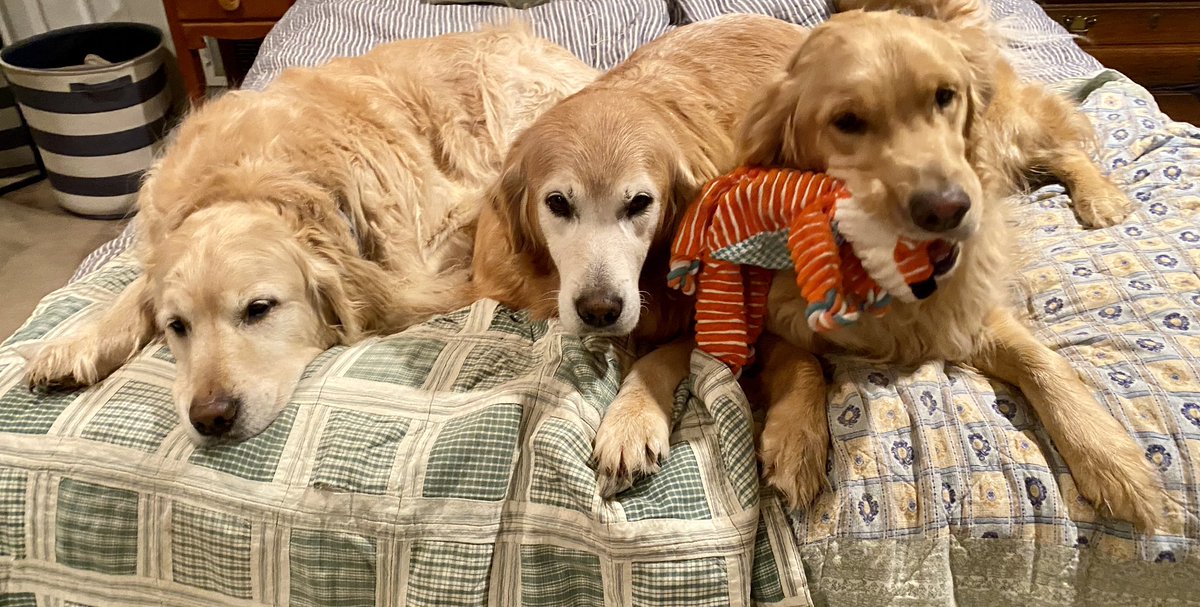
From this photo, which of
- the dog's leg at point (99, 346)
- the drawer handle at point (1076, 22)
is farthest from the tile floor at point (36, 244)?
the drawer handle at point (1076, 22)

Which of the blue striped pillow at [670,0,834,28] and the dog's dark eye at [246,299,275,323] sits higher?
the blue striped pillow at [670,0,834,28]

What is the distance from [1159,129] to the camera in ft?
6.41

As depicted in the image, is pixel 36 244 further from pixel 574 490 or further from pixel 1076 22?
pixel 1076 22

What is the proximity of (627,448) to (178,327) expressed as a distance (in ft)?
2.89

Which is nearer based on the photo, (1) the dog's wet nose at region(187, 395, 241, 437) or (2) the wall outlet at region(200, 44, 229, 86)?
(1) the dog's wet nose at region(187, 395, 241, 437)

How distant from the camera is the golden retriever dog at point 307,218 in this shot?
4.50 ft

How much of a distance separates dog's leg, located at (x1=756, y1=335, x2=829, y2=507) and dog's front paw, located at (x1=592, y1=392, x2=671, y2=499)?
0.16 m

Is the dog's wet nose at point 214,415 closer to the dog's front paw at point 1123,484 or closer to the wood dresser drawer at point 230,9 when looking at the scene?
the dog's front paw at point 1123,484

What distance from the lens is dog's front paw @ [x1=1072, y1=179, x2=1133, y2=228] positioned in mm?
1648

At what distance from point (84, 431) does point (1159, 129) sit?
2.48m

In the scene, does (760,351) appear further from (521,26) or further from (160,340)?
(521,26)

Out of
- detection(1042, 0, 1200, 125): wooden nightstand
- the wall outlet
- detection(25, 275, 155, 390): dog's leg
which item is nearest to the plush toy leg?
detection(25, 275, 155, 390): dog's leg

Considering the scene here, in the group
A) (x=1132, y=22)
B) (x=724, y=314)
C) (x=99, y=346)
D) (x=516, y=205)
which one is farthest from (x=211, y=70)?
(x=1132, y=22)

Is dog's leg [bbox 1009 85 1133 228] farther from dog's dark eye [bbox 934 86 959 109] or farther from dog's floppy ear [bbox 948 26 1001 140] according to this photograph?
dog's dark eye [bbox 934 86 959 109]
